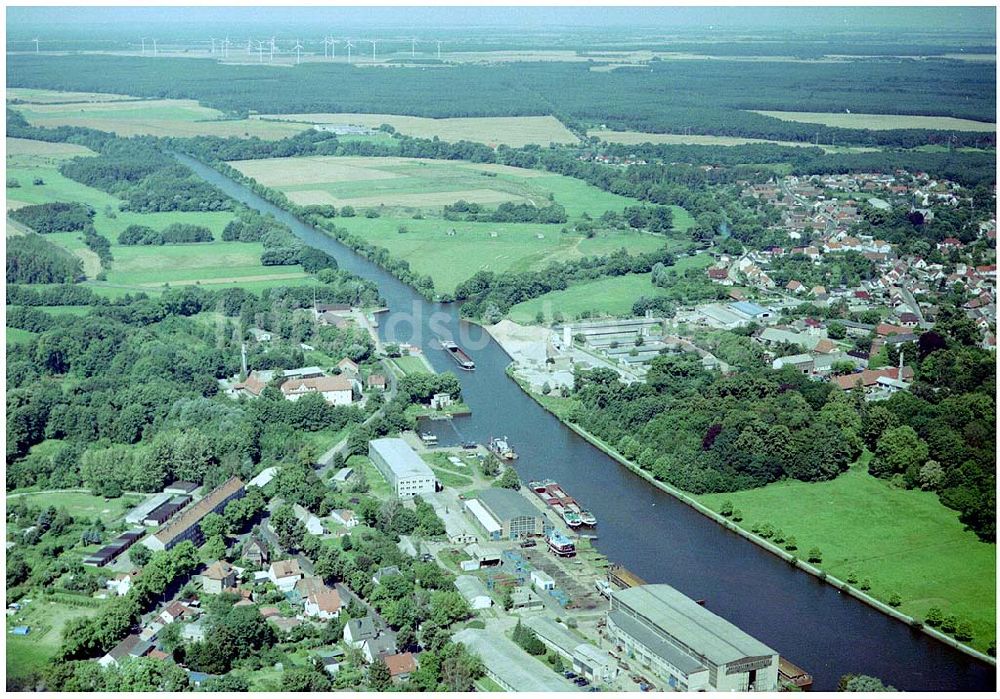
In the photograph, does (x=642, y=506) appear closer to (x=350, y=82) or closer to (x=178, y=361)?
(x=178, y=361)

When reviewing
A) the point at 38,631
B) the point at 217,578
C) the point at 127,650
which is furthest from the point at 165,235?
the point at 127,650

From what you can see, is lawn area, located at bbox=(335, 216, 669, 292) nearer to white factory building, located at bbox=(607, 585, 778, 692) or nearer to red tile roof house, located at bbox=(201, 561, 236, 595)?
red tile roof house, located at bbox=(201, 561, 236, 595)

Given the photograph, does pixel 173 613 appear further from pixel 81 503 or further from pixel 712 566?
pixel 712 566

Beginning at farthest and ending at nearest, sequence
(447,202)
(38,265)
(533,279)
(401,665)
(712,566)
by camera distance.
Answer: (447,202), (533,279), (38,265), (712,566), (401,665)

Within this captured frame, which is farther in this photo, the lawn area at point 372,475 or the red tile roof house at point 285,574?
the lawn area at point 372,475

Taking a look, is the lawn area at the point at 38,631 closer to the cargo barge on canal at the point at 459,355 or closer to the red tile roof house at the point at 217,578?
the red tile roof house at the point at 217,578

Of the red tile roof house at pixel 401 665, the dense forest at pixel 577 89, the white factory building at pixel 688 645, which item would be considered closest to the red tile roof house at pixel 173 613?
the red tile roof house at pixel 401 665

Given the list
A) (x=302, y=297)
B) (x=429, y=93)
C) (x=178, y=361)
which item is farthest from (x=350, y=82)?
(x=178, y=361)
